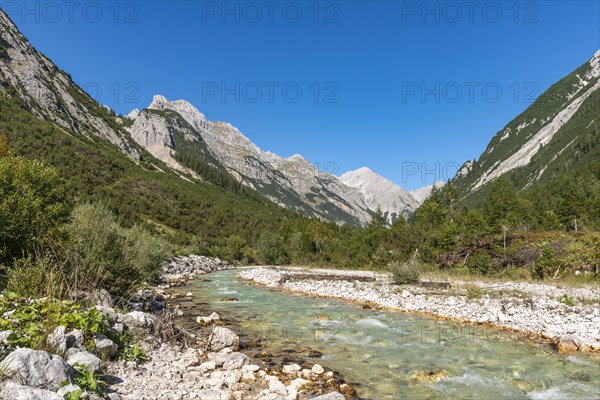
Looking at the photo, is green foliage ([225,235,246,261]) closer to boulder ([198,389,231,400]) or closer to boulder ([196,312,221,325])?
boulder ([196,312,221,325])

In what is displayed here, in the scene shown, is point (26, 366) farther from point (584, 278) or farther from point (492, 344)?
point (584, 278)

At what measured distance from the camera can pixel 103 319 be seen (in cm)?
1052

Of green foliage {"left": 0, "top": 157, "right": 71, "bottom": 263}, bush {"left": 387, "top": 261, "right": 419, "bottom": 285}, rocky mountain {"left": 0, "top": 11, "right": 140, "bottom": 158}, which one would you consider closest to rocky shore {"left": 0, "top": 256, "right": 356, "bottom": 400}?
green foliage {"left": 0, "top": 157, "right": 71, "bottom": 263}

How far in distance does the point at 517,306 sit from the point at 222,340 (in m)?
15.9

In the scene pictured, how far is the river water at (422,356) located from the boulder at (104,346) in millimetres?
5937

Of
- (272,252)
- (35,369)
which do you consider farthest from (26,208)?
(272,252)

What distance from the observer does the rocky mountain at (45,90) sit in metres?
136

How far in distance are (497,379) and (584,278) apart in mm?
24955

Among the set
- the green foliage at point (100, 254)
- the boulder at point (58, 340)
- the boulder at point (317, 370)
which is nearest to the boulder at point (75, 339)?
the boulder at point (58, 340)

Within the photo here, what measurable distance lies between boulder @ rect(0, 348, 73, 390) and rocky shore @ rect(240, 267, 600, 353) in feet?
53.6

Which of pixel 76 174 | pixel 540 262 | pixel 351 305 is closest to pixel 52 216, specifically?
pixel 351 305

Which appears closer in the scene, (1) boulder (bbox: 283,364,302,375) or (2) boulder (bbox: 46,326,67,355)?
(2) boulder (bbox: 46,326,67,355)

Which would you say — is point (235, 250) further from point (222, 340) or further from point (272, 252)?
point (222, 340)

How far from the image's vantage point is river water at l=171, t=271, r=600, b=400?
1012 centimetres
